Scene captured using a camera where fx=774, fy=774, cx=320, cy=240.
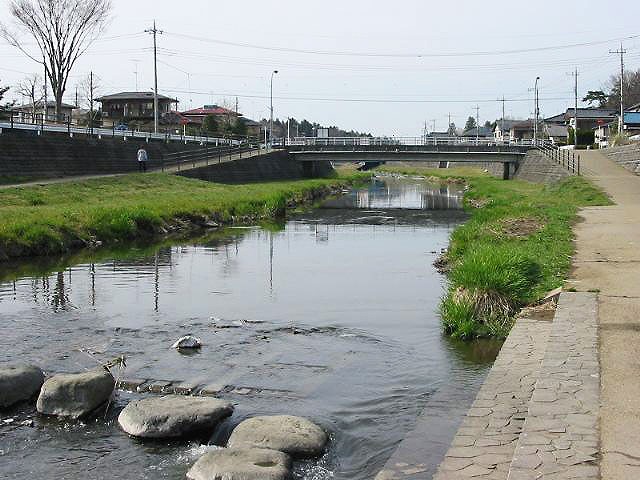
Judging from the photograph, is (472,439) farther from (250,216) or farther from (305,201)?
(305,201)

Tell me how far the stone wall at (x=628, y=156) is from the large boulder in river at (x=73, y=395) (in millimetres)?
42255

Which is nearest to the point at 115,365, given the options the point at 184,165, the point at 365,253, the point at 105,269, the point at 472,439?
the point at 472,439

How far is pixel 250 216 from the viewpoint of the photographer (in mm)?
34500

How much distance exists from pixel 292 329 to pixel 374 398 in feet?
12.7

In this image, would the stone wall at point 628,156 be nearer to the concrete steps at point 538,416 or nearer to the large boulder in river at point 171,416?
the concrete steps at point 538,416

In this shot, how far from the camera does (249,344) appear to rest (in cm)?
1166

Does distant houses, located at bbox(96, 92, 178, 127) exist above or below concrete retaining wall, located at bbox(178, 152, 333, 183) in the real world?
above

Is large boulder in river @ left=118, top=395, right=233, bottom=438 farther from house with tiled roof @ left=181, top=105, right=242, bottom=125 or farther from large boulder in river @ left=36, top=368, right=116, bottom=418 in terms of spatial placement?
house with tiled roof @ left=181, top=105, right=242, bottom=125

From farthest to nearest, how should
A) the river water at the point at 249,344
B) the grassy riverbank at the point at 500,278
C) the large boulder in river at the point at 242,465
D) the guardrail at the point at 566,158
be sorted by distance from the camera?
the guardrail at the point at 566,158
the grassy riverbank at the point at 500,278
the river water at the point at 249,344
the large boulder in river at the point at 242,465

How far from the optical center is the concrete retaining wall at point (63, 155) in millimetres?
36688

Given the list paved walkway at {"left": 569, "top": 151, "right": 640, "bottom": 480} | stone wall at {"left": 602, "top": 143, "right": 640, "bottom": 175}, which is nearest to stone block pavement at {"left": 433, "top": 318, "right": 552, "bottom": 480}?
paved walkway at {"left": 569, "top": 151, "right": 640, "bottom": 480}

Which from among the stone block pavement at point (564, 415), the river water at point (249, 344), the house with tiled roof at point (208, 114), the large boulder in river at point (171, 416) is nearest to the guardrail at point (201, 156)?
the river water at point (249, 344)

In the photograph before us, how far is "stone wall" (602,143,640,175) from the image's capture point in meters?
46.1

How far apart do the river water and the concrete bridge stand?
141 feet
